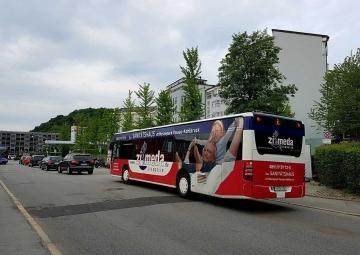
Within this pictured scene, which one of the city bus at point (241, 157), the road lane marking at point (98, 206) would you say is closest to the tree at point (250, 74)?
the city bus at point (241, 157)

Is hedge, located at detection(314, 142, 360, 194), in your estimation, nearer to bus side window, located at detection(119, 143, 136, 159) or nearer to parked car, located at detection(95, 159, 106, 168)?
bus side window, located at detection(119, 143, 136, 159)

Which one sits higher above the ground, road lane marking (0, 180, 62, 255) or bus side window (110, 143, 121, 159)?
bus side window (110, 143, 121, 159)

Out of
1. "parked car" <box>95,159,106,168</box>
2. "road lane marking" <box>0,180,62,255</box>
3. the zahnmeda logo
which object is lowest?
"road lane marking" <box>0,180,62,255</box>

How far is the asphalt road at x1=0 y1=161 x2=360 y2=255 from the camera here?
26.7ft

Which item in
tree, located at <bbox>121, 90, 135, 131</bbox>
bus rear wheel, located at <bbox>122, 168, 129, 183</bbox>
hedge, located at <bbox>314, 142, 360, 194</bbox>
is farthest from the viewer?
tree, located at <bbox>121, 90, 135, 131</bbox>

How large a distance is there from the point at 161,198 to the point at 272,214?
4603 mm

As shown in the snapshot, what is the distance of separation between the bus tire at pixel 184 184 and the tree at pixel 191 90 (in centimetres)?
1945

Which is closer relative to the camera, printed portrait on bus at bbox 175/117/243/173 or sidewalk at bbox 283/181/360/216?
printed portrait on bus at bbox 175/117/243/173

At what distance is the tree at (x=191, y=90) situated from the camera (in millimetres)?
36594

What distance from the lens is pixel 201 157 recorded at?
15570 millimetres

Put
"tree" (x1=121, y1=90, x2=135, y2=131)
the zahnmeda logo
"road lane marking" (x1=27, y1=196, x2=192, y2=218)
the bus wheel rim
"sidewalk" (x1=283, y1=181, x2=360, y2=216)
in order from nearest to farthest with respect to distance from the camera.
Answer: "road lane marking" (x1=27, y1=196, x2=192, y2=218)
the zahnmeda logo
"sidewalk" (x1=283, y1=181, x2=360, y2=216)
the bus wheel rim
"tree" (x1=121, y1=90, x2=135, y2=131)

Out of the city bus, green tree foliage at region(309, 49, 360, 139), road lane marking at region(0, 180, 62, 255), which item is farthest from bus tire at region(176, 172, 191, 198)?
green tree foliage at region(309, 49, 360, 139)

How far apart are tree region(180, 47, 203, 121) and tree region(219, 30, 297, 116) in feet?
30.0

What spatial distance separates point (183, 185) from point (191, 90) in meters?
20.6
